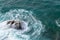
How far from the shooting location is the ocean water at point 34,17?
31.8 feet

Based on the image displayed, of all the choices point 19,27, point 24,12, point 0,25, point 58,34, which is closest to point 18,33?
point 19,27

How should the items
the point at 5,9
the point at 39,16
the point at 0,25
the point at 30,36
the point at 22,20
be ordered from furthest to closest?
the point at 5,9
the point at 39,16
the point at 22,20
the point at 0,25
the point at 30,36

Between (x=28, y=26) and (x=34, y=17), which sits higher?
(x=34, y=17)

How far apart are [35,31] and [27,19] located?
4.31 feet

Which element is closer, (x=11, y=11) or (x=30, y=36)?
(x=30, y=36)

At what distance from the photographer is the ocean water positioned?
31.8 ft

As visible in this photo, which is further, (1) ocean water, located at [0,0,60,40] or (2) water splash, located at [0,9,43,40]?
(1) ocean water, located at [0,0,60,40]

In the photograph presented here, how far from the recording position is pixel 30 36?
9.68 m

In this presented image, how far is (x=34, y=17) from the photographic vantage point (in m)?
11.7

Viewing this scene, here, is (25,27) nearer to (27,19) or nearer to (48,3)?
(27,19)

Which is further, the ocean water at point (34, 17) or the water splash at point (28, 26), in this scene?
the ocean water at point (34, 17)

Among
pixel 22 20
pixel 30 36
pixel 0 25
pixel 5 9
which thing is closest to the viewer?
pixel 30 36

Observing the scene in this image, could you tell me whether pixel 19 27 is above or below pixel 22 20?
below

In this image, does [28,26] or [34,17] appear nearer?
[28,26]
